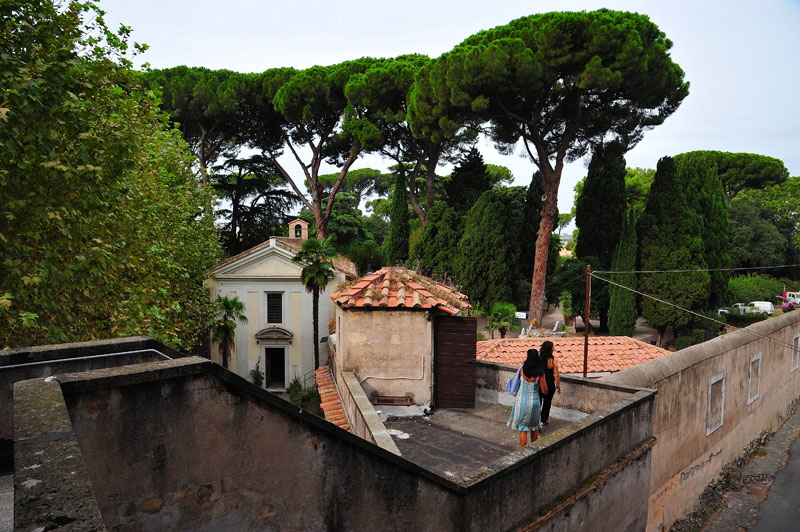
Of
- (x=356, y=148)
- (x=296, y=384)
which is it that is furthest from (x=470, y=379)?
(x=356, y=148)

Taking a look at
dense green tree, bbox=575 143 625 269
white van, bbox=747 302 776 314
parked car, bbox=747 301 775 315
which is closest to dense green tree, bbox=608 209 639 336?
dense green tree, bbox=575 143 625 269

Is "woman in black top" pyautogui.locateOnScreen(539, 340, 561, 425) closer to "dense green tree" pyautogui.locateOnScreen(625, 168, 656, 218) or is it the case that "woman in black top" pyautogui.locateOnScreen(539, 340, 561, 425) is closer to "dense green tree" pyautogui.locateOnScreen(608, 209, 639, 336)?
"dense green tree" pyautogui.locateOnScreen(608, 209, 639, 336)

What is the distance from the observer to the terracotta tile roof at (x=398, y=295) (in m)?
8.85

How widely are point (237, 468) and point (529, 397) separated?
4.98 meters

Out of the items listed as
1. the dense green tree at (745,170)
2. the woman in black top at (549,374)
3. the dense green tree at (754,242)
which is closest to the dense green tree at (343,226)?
the dense green tree at (754,242)

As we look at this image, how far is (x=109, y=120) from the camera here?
28.8 feet

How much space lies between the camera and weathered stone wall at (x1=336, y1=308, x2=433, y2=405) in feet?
29.4

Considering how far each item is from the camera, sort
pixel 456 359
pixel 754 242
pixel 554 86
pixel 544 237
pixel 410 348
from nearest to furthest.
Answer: pixel 410 348 → pixel 456 359 → pixel 554 86 → pixel 544 237 → pixel 754 242

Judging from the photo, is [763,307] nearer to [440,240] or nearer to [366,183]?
[440,240]

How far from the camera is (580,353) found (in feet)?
44.5

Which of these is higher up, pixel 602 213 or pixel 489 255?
pixel 602 213

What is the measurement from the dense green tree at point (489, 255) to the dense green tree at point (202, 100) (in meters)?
17.4

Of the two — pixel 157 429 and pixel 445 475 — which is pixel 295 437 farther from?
pixel 445 475

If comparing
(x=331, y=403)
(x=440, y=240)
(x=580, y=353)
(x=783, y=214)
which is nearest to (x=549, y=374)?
(x=331, y=403)
